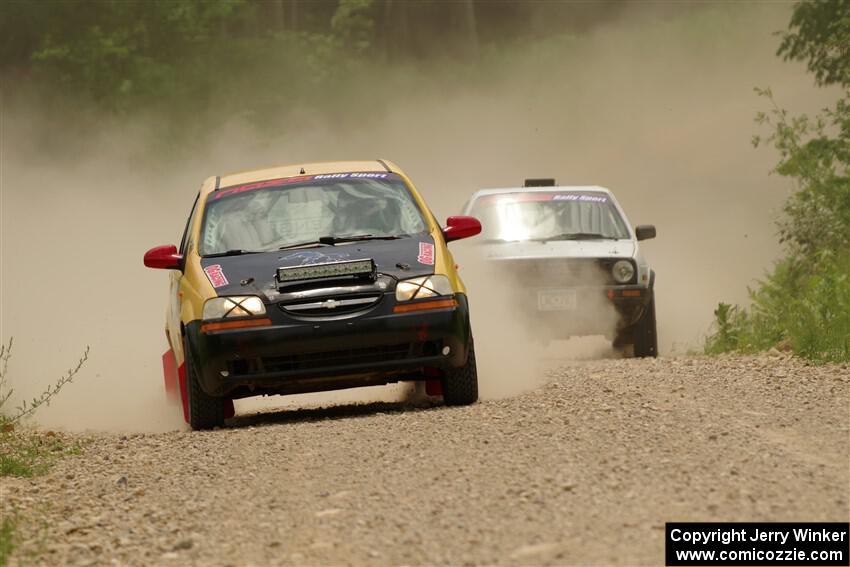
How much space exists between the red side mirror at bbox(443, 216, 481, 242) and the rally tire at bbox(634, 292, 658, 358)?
4105mm

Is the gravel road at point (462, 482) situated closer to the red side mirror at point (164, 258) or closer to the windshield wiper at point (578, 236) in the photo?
the red side mirror at point (164, 258)

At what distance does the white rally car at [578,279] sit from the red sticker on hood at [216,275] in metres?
4.48

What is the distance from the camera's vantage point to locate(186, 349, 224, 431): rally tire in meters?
10.8

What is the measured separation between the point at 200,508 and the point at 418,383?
15.8 feet

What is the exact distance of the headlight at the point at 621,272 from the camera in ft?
50.2

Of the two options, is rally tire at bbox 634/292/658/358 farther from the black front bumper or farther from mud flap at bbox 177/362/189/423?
mud flap at bbox 177/362/189/423

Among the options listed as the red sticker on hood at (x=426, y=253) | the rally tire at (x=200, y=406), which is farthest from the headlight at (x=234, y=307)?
the red sticker on hood at (x=426, y=253)

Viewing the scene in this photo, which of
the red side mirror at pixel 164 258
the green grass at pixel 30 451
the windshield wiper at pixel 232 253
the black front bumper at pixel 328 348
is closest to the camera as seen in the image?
the green grass at pixel 30 451

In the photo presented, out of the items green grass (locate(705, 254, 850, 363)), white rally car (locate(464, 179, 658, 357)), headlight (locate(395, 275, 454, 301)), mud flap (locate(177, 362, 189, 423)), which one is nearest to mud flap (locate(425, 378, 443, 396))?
headlight (locate(395, 275, 454, 301))

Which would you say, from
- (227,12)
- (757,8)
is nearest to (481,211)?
(227,12)

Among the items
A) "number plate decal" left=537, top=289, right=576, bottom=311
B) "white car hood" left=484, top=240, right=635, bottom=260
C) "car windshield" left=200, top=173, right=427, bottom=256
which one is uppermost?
"car windshield" left=200, top=173, right=427, bottom=256

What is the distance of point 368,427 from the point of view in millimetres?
9875

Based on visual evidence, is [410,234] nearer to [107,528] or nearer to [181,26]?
[107,528]

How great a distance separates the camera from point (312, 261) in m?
10.8
